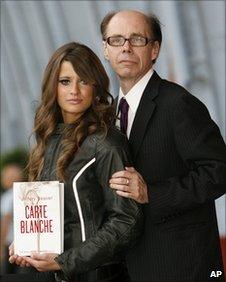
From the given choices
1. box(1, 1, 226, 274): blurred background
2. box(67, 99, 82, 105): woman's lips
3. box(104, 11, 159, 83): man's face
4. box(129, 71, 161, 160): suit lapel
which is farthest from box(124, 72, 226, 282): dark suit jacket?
box(1, 1, 226, 274): blurred background

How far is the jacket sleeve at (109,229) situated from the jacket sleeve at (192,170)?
0.15 metres

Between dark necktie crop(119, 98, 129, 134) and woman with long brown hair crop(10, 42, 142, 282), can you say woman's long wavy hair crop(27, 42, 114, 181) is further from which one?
dark necktie crop(119, 98, 129, 134)

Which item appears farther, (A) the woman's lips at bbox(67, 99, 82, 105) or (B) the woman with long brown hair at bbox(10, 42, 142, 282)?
(A) the woman's lips at bbox(67, 99, 82, 105)

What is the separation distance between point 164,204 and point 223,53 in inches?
107

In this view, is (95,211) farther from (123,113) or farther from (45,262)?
(123,113)

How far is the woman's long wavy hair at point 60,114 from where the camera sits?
2129mm

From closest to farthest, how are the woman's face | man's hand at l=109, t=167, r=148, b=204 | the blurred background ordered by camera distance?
man's hand at l=109, t=167, r=148, b=204
the woman's face
the blurred background

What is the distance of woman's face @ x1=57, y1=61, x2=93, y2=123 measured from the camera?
2.16 meters

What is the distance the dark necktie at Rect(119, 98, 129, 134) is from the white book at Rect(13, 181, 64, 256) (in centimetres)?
39

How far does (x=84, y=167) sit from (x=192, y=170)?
0.35 meters

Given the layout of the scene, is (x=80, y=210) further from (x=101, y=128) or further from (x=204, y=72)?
(x=204, y=72)

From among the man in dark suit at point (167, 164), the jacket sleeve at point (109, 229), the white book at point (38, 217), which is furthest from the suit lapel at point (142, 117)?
the white book at point (38, 217)

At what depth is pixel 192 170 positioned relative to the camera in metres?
2.21

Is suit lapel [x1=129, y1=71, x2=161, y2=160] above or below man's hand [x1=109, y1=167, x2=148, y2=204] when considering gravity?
above
